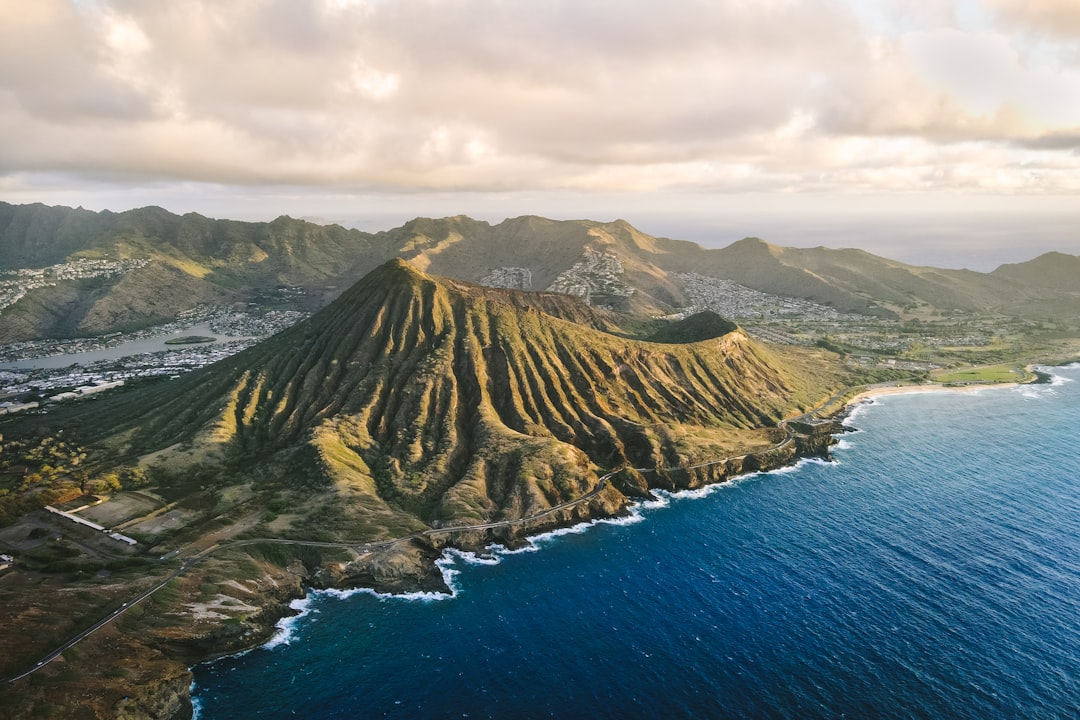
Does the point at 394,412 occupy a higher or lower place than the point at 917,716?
higher

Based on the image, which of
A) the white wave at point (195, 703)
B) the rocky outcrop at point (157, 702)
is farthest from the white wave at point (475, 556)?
the rocky outcrop at point (157, 702)

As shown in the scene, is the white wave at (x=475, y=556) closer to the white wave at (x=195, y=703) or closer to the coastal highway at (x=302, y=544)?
the coastal highway at (x=302, y=544)

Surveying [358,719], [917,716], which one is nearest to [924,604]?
[917,716]

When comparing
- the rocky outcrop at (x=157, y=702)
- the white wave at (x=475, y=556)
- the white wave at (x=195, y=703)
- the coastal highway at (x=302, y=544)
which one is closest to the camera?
the rocky outcrop at (x=157, y=702)

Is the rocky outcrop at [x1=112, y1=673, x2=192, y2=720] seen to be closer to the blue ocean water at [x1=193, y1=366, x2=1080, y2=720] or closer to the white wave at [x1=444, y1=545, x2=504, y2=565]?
the blue ocean water at [x1=193, y1=366, x2=1080, y2=720]

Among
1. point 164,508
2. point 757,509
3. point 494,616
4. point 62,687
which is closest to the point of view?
point 62,687

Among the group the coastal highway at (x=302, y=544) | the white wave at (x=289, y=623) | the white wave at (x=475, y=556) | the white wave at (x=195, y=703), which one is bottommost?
the white wave at (x=195, y=703)

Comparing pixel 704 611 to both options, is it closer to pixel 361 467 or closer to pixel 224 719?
pixel 224 719
